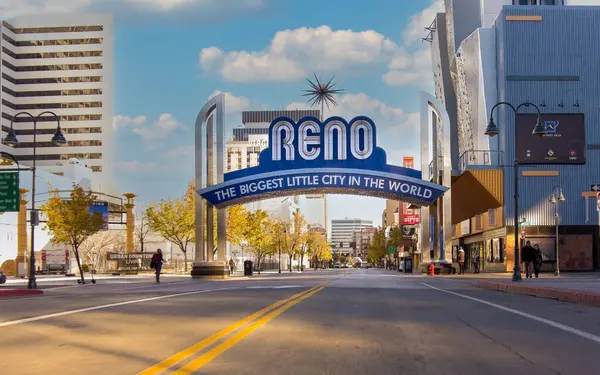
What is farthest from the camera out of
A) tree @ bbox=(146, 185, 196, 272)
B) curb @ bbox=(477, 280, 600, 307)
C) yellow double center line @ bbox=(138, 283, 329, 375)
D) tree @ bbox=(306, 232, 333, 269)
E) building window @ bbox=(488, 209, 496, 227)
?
tree @ bbox=(306, 232, 333, 269)

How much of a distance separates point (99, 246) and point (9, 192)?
2285 inches

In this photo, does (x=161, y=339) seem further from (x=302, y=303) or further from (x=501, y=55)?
(x=501, y=55)

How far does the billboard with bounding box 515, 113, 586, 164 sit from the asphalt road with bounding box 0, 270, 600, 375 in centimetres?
4243

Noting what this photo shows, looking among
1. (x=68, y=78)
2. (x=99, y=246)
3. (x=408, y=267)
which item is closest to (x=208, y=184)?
(x=408, y=267)

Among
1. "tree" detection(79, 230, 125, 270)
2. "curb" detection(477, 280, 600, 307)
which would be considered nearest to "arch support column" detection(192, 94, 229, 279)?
"curb" detection(477, 280, 600, 307)

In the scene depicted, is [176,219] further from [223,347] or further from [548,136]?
[223,347]

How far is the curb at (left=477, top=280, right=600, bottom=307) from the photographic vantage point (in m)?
19.5

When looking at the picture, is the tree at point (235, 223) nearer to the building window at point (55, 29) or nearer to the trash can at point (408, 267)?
the trash can at point (408, 267)

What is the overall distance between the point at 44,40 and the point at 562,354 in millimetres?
165988

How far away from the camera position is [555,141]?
193 ft

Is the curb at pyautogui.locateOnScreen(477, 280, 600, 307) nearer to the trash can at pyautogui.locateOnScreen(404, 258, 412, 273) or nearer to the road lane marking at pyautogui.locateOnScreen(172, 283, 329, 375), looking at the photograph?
the road lane marking at pyautogui.locateOnScreen(172, 283, 329, 375)

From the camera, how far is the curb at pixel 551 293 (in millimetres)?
19484

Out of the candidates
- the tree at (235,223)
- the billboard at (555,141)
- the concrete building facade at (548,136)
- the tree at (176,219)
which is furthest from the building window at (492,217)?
the tree at (176,219)

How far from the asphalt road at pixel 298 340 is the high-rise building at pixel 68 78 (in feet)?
489
